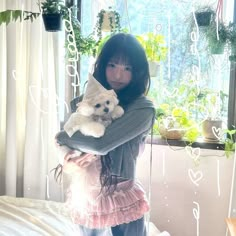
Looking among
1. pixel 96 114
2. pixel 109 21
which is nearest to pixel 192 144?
pixel 109 21

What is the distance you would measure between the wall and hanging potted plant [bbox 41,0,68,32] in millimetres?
760

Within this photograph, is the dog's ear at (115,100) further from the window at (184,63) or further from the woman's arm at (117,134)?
the window at (184,63)

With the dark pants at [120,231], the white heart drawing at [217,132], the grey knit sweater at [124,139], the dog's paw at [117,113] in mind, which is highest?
the dog's paw at [117,113]

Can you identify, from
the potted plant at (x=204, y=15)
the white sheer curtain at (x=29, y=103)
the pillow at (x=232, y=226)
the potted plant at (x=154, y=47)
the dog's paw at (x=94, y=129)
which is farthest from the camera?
the white sheer curtain at (x=29, y=103)

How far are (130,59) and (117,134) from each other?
229 millimetres

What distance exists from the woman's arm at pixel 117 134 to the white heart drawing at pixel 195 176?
91cm

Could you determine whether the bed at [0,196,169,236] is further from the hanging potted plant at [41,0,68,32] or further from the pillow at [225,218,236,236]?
the hanging potted plant at [41,0,68,32]

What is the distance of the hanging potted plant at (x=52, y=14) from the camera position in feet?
5.87

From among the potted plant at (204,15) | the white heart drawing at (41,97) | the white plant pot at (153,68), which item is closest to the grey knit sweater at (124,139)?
the white plant pot at (153,68)

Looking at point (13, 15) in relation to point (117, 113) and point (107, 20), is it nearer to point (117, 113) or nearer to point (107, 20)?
point (107, 20)

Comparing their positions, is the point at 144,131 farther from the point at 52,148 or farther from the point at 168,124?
the point at 52,148

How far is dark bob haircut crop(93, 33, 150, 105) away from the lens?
110 centimetres

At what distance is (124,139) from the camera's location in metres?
1.05

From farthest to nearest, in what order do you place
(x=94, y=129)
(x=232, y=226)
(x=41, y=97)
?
(x=41, y=97) → (x=232, y=226) → (x=94, y=129)
